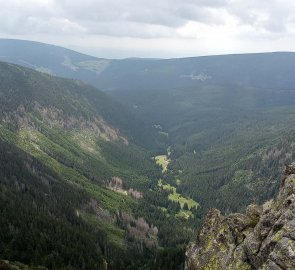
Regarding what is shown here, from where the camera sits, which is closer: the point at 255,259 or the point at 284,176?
the point at 255,259

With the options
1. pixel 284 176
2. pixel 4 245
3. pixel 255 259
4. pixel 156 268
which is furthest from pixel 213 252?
pixel 4 245

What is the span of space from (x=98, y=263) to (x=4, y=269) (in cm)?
7414

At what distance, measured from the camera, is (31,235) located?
628ft

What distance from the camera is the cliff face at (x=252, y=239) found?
56.5 meters

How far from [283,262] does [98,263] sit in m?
151

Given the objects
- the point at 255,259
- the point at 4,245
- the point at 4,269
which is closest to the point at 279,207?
the point at 255,259

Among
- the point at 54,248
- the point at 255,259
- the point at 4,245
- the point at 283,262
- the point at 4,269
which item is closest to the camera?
the point at 283,262

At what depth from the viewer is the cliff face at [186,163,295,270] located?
5647cm

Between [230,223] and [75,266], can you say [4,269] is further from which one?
[230,223]

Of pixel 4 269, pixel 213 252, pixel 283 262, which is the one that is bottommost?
pixel 4 269

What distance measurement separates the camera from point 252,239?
6688 cm

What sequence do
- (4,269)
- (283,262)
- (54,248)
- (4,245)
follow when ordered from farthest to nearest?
(54,248) → (4,245) → (4,269) → (283,262)

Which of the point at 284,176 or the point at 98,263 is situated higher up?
the point at 284,176

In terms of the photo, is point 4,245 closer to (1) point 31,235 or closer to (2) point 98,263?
(1) point 31,235
